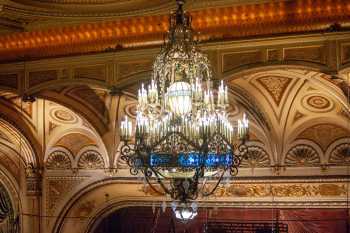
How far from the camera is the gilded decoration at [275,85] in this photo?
9.23 metres

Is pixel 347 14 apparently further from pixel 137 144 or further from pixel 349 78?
pixel 137 144


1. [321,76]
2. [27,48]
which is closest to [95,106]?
[27,48]

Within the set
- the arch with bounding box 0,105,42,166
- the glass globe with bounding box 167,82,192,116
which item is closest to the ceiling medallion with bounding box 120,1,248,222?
the glass globe with bounding box 167,82,192,116

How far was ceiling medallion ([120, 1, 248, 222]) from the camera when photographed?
6.12 m

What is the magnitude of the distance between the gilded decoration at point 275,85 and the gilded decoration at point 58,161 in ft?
15.6

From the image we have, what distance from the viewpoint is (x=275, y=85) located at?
939cm

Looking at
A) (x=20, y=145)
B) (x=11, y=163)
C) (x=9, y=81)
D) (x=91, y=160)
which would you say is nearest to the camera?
(x=9, y=81)

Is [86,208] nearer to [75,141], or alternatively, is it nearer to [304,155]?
[75,141]

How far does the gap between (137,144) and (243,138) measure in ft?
3.63

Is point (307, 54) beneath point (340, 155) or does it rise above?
above

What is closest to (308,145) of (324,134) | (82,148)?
(324,134)

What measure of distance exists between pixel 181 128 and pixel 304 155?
497 cm

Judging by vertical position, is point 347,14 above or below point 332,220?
above

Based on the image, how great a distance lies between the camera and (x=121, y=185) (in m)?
12.3
